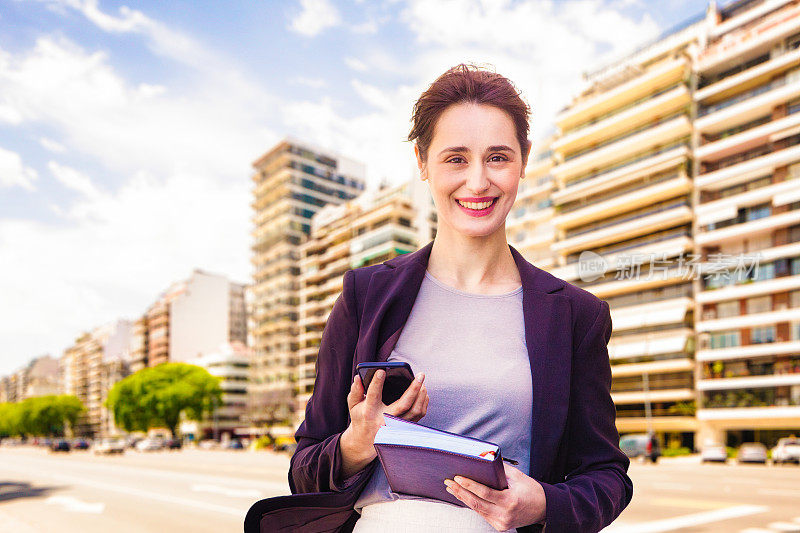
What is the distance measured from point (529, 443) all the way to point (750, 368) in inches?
2023

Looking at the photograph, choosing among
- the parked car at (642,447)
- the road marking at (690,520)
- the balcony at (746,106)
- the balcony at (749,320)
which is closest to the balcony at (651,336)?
the balcony at (749,320)

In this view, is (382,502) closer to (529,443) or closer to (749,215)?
(529,443)

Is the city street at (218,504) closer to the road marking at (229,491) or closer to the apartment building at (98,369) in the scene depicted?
the road marking at (229,491)

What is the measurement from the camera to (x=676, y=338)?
5150 cm

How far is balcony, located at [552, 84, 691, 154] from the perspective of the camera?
54.4 m

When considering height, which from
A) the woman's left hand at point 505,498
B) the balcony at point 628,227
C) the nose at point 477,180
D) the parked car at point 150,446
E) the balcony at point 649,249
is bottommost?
the parked car at point 150,446

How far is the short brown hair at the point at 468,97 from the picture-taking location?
6.39 feet

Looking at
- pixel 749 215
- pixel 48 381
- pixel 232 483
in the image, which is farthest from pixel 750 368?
pixel 48 381

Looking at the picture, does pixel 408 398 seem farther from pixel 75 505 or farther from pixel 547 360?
pixel 75 505

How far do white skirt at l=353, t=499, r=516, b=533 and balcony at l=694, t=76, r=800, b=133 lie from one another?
5342cm

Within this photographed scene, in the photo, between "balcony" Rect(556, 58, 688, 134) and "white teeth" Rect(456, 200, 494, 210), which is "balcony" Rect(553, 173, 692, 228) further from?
"white teeth" Rect(456, 200, 494, 210)

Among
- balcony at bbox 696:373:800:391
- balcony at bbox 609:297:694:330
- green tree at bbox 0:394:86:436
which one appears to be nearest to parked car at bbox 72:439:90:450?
balcony at bbox 609:297:694:330

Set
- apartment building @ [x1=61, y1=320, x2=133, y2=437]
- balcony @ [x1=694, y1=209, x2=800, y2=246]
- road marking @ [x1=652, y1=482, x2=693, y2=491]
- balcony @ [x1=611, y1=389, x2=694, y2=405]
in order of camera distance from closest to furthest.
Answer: road marking @ [x1=652, y1=482, x2=693, y2=491] → balcony @ [x1=694, y1=209, x2=800, y2=246] → balcony @ [x1=611, y1=389, x2=694, y2=405] → apartment building @ [x1=61, y1=320, x2=133, y2=437]

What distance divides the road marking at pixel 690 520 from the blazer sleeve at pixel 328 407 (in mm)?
9026
